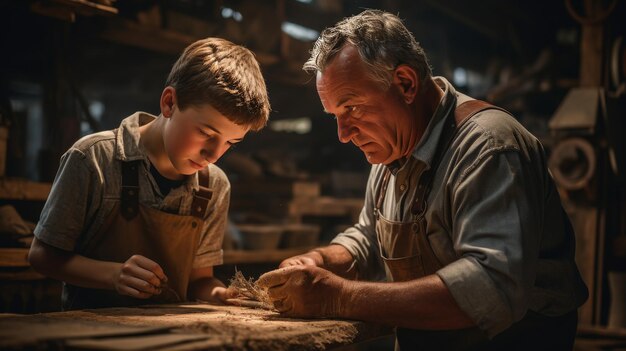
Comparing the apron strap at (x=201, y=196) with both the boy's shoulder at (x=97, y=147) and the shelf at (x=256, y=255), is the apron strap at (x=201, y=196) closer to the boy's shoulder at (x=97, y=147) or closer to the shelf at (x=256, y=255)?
the boy's shoulder at (x=97, y=147)

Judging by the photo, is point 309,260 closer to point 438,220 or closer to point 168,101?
point 438,220

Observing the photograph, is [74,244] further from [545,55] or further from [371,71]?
[545,55]

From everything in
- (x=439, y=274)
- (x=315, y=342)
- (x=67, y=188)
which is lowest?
(x=315, y=342)

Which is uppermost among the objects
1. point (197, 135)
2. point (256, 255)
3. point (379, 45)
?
point (379, 45)

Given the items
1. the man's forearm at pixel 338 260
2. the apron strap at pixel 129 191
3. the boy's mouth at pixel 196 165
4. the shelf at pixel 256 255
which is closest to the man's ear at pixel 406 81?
the man's forearm at pixel 338 260

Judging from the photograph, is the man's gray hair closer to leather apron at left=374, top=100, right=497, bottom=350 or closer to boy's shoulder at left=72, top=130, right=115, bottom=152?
leather apron at left=374, top=100, right=497, bottom=350

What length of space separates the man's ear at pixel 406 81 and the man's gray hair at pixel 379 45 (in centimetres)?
2

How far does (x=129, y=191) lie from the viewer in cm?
281

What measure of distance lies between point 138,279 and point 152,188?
55cm

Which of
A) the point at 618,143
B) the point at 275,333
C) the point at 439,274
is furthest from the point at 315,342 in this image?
the point at 618,143

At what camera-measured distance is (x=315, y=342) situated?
2.06 meters

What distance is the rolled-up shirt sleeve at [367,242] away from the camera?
3141 millimetres

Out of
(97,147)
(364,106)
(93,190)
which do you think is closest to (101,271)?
(93,190)

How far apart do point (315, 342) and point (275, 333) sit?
0.53 feet
